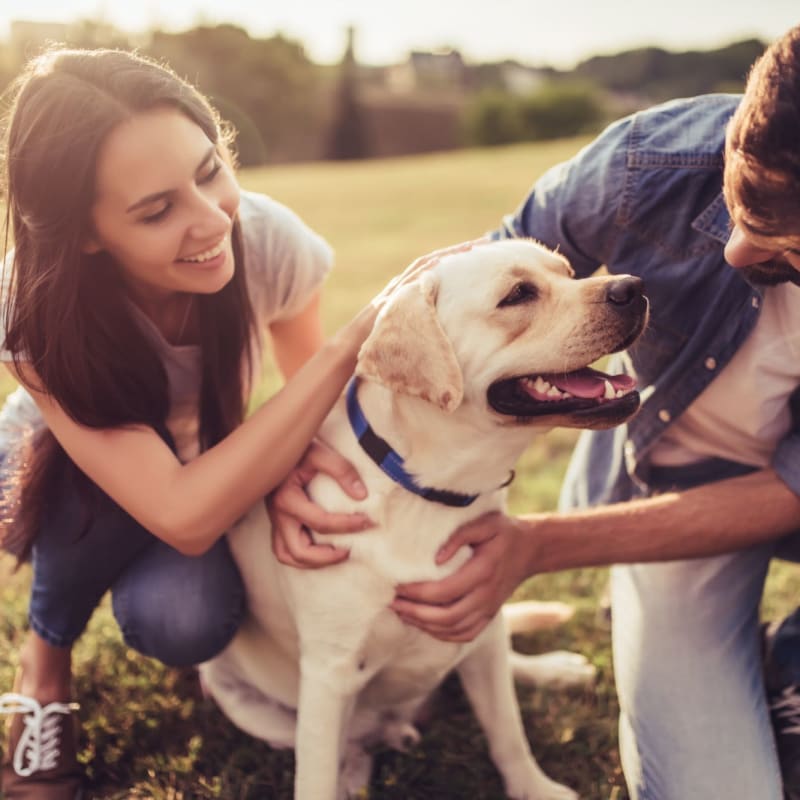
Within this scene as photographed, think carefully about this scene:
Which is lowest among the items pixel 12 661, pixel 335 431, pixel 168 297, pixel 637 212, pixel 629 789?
pixel 12 661

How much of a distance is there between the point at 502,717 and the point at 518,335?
1027 mm

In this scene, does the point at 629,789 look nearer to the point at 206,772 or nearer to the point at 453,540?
the point at 453,540

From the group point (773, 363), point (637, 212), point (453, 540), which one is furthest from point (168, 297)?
point (773, 363)

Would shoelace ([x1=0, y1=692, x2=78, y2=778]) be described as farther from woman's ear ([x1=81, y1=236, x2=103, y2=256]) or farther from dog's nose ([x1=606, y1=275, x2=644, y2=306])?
dog's nose ([x1=606, y1=275, x2=644, y2=306])

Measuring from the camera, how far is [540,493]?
391cm

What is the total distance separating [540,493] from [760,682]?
1.58 meters

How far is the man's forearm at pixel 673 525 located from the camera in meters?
2.31

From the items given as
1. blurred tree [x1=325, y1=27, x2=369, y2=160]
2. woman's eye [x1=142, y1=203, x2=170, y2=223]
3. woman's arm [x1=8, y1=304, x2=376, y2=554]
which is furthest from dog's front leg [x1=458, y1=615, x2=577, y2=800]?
blurred tree [x1=325, y1=27, x2=369, y2=160]

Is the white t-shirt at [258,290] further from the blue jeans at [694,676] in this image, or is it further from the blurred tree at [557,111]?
the blurred tree at [557,111]

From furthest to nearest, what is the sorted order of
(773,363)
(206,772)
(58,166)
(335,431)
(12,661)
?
1. (12,661)
2. (206,772)
3. (773,363)
4. (335,431)
5. (58,166)

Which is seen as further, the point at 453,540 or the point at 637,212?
the point at 637,212

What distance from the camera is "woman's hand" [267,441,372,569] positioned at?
6.70 feet

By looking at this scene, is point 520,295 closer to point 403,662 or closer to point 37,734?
A: point 403,662

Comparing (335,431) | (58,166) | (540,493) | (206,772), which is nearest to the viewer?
(58,166)
